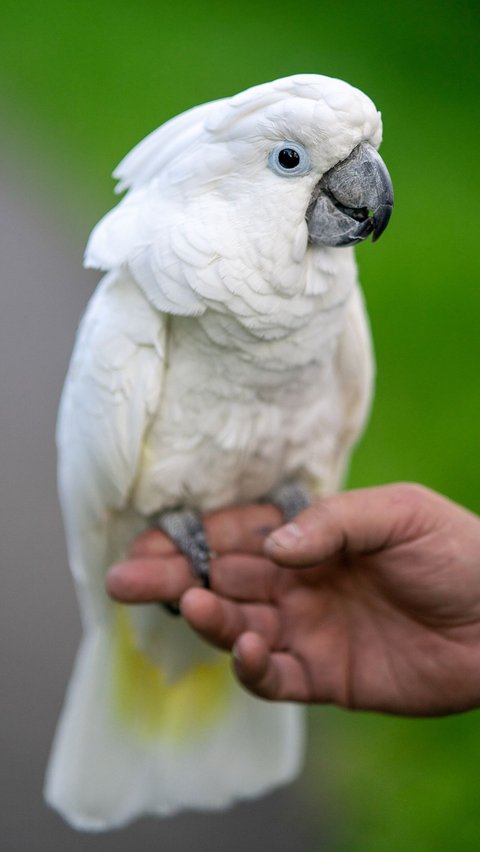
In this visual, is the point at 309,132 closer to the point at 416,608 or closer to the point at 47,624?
the point at 416,608

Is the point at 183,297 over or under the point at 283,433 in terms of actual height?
over

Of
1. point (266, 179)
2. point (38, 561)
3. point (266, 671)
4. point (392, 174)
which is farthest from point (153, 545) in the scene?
point (392, 174)

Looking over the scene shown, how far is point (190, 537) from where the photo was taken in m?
1.62

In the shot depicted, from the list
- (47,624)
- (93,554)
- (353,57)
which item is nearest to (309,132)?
(93,554)

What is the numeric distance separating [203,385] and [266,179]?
348mm

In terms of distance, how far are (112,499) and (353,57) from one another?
1566 mm

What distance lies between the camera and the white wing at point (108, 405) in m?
1.40

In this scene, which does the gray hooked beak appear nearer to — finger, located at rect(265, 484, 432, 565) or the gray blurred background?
finger, located at rect(265, 484, 432, 565)

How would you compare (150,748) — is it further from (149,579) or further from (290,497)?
(290,497)

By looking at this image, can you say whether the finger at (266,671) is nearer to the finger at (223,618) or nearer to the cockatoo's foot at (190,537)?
the finger at (223,618)

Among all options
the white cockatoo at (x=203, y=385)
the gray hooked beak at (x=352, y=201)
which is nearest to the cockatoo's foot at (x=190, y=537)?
the white cockatoo at (x=203, y=385)

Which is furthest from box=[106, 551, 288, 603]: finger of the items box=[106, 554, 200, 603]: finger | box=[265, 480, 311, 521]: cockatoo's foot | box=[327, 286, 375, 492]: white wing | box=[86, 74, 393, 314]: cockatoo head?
box=[86, 74, 393, 314]: cockatoo head

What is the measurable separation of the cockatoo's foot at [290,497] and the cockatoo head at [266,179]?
0.55 metres

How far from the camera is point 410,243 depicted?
291 cm
